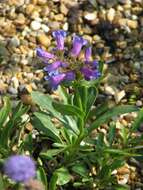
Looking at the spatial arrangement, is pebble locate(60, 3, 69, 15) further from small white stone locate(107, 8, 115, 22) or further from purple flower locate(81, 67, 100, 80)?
purple flower locate(81, 67, 100, 80)

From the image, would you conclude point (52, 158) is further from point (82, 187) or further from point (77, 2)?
point (77, 2)

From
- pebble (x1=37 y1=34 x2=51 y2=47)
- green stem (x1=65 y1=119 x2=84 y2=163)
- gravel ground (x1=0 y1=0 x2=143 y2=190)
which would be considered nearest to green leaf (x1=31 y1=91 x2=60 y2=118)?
green stem (x1=65 y1=119 x2=84 y2=163)

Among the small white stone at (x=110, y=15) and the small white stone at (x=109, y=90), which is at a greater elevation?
the small white stone at (x=110, y=15)

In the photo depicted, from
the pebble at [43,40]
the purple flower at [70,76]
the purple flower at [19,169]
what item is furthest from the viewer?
the pebble at [43,40]

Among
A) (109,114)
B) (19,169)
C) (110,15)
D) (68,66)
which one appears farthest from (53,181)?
(110,15)

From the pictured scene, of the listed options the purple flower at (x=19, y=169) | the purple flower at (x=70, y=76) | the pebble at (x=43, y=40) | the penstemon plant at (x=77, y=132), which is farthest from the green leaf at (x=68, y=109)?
the pebble at (x=43, y=40)

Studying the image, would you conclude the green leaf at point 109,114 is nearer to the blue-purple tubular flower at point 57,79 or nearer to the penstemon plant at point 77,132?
the penstemon plant at point 77,132

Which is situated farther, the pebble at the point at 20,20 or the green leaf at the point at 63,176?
the pebble at the point at 20,20
